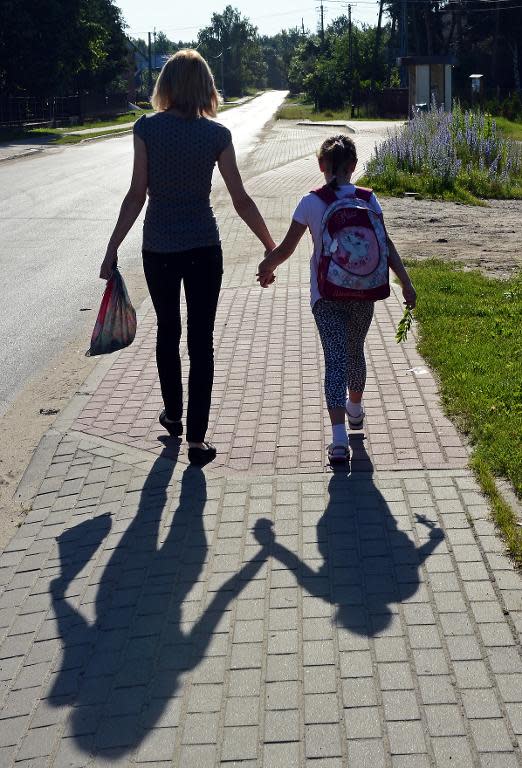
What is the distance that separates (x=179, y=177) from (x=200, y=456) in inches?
54.0

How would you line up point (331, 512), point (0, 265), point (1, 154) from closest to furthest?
point (331, 512) < point (0, 265) < point (1, 154)

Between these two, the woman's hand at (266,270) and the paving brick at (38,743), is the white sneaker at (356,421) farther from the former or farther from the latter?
the paving brick at (38,743)

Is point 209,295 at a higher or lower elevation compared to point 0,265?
higher

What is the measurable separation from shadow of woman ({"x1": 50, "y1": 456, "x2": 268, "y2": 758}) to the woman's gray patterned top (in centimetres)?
123

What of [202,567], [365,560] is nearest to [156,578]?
[202,567]

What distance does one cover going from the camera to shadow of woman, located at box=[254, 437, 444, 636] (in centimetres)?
375

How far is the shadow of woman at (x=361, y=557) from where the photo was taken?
3.75 meters

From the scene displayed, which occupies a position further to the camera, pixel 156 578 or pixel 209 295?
pixel 209 295

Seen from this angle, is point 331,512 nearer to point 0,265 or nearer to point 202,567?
point 202,567

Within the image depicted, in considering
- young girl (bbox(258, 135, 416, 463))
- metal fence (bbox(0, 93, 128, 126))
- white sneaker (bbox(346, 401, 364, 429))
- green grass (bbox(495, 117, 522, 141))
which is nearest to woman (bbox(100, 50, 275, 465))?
young girl (bbox(258, 135, 416, 463))

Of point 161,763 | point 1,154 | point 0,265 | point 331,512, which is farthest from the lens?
point 1,154

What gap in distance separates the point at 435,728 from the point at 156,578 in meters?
1.43

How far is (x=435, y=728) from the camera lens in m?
3.00

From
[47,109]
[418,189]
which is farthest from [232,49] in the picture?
[418,189]
